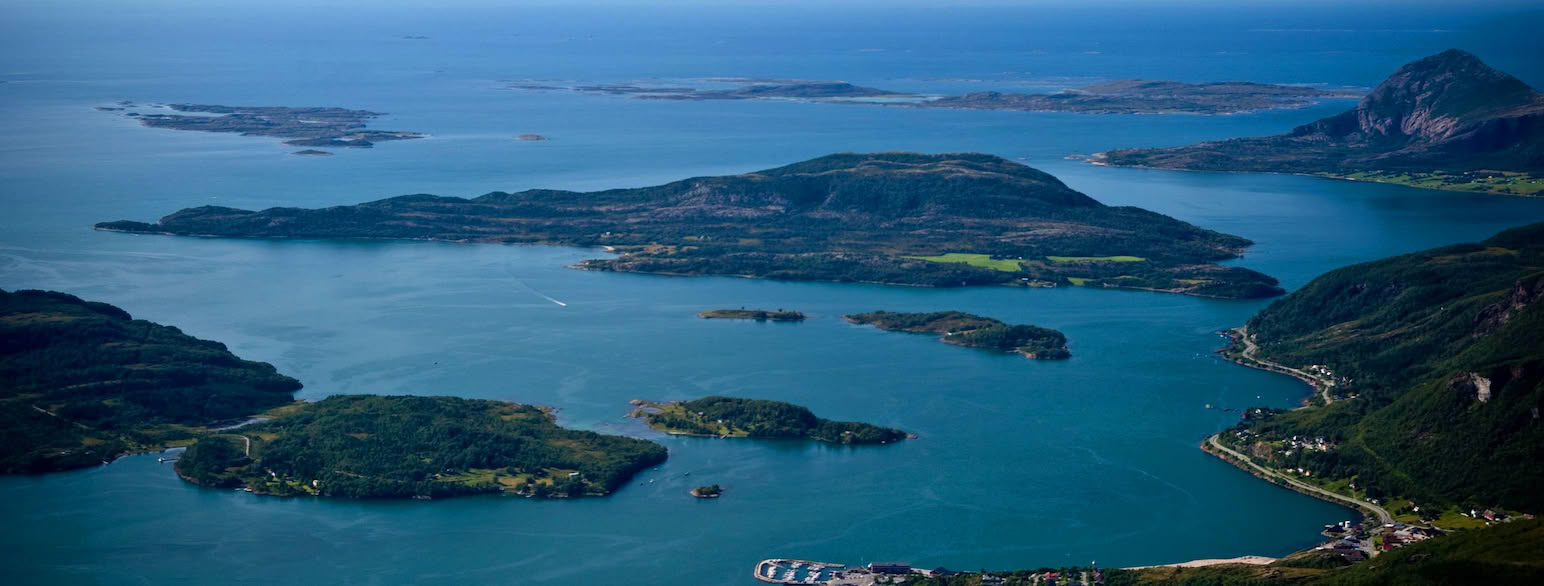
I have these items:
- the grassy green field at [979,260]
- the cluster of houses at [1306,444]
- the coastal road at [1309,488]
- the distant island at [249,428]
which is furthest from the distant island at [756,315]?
the cluster of houses at [1306,444]

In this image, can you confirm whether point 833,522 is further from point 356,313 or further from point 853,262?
point 853,262

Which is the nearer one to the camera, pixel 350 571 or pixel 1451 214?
pixel 350 571

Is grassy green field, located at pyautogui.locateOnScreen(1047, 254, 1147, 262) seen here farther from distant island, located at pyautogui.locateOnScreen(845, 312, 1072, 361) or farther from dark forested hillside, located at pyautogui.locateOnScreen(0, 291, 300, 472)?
dark forested hillside, located at pyautogui.locateOnScreen(0, 291, 300, 472)

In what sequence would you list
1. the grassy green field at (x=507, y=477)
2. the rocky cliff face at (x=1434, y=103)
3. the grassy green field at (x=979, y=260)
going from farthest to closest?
the rocky cliff face at (x=1434, y=103) < the grassy green field at (x=979, y=260) < the grassy green field at (x=507, y=477)

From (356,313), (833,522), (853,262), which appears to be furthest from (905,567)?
(853,262)

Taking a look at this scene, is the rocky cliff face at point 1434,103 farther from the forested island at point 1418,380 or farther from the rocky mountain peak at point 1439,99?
the forested island at point 1418,380

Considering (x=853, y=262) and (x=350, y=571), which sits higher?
(x=853, y=262)

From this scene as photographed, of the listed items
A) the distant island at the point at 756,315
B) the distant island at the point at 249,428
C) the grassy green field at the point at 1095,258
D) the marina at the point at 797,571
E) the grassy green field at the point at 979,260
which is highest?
the grassy green field at the point at 1095,258

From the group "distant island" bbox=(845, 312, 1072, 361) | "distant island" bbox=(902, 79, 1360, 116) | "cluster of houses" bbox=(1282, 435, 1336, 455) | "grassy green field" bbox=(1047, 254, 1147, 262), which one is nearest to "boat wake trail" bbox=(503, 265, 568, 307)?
"distant island" bbox=(845, 312, 1072, 361)
